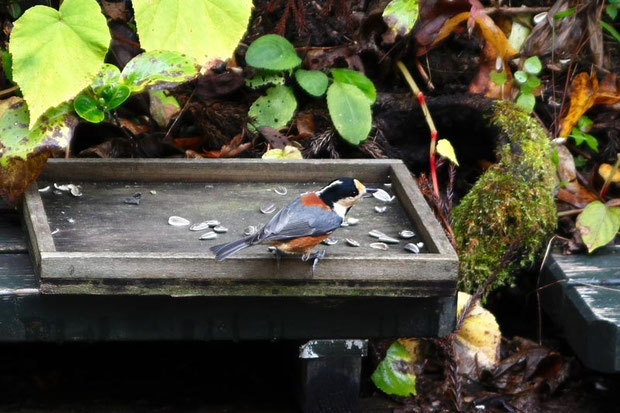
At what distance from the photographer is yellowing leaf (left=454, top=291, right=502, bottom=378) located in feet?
9.11

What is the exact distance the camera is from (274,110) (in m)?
3.24

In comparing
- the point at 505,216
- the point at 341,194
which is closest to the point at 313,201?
the point at 341,194

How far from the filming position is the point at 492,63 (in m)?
3.44

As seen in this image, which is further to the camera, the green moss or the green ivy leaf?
the green ivy leaf

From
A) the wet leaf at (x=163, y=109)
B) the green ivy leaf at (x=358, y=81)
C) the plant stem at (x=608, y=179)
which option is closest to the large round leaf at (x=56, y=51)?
the wet leaf at (x=163, y=109)

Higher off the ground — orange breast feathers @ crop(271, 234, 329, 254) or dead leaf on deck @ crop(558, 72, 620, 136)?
dead leaf on deck @ crop(558, 72, 620, 136)


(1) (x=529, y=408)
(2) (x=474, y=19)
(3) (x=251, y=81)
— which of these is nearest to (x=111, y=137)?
(3) (x=251, y=81)

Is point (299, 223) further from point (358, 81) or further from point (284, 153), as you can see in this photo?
point (358, 81)

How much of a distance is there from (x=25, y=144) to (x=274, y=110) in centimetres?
113

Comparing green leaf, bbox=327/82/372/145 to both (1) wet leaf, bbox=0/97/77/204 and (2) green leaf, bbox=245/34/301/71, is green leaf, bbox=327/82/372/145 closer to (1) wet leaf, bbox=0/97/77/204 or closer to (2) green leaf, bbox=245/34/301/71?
(2) green leaf, bbox=245/34/301/71

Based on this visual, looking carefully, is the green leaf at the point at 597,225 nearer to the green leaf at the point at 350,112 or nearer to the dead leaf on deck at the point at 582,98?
the dead leaf on deck at the point at 582,98

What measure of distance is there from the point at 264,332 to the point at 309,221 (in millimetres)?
317

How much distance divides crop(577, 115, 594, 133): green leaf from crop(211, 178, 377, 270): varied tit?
165cm

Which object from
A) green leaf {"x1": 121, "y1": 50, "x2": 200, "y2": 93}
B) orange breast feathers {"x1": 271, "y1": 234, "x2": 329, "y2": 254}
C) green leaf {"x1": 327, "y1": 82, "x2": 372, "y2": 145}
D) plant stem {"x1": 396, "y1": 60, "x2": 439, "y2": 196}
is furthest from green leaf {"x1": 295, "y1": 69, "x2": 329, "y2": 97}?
orange breast feathers {"x1": 271, "y1": 234, "x2": 329, "y2": 254}
